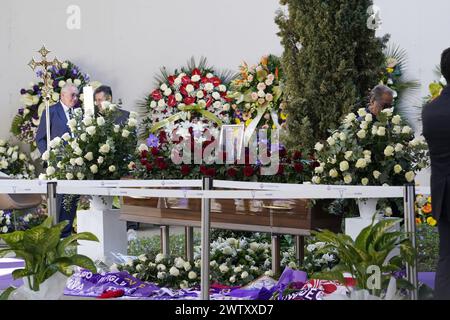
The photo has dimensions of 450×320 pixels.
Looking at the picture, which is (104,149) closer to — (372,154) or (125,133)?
(125,133)

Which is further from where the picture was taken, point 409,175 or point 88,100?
point 88,100

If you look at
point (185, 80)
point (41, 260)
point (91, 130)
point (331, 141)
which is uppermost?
point (185, 80)

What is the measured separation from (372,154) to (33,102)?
6.86m

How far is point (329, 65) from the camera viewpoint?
268 inches

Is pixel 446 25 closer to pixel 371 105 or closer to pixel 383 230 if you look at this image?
pixel 371 105

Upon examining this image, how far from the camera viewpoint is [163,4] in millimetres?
12211

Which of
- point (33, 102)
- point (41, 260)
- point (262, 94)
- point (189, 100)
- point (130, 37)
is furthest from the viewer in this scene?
point (130, 37)

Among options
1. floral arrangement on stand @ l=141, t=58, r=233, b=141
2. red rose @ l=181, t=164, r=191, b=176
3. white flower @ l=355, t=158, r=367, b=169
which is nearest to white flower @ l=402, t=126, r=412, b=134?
white flower @ l=355, t=158, r=367, b=169

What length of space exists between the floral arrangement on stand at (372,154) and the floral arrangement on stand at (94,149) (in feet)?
5.92

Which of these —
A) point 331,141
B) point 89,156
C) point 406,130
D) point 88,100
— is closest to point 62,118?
point 88,100

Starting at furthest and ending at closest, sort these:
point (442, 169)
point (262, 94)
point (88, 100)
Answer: point (262, 94)
point (88, 100)
point (442, 169)

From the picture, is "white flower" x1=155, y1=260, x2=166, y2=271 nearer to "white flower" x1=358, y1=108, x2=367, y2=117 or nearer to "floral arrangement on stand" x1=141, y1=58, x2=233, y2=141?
"white flower" x1=358, y1=108, x2=367, y2=117
